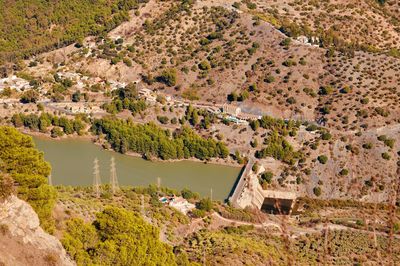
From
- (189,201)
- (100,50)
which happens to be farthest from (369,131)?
(100,50)

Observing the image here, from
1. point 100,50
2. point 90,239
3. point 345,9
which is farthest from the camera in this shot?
point 345,9

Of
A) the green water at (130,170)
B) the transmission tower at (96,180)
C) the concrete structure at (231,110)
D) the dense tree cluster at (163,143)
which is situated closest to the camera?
the transmission tower at (96,180)

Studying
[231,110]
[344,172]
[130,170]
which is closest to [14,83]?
[130,170]

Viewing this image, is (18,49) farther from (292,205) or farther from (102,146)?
(292,205)

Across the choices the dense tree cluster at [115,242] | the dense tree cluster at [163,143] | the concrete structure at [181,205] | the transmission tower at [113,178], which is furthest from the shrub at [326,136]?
the dense tree cluster at [115,242]

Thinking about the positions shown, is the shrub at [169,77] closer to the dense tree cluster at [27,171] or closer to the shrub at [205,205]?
the shrub at [205,205]

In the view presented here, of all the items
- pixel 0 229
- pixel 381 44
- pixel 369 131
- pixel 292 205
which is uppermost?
pixel 0 229

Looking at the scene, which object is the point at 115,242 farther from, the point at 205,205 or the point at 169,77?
the point at 169,77
